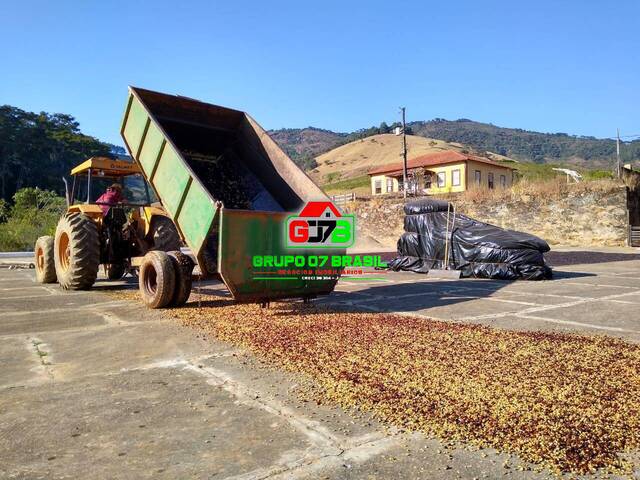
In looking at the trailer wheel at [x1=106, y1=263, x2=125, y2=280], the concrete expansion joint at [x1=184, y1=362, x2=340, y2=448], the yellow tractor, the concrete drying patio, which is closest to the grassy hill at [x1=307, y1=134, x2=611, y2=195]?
the trailer wheel at [x1=106, y1=263, x2=125, y2=280]

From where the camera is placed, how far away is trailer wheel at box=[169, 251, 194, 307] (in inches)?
256

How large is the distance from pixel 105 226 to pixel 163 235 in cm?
158

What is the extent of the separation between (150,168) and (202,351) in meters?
3.64

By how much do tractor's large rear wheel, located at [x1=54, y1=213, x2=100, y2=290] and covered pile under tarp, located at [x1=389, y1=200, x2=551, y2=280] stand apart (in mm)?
8250

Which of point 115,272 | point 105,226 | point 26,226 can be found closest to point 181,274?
point 105,226

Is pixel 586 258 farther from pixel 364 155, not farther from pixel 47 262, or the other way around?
pixel 364 155

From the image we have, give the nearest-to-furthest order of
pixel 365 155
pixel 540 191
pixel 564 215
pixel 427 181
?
pixel 564 215
pixel 540 191
pixel 427 181
pixel 365 155

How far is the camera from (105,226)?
8.79 m

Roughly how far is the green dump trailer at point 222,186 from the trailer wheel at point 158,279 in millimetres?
26

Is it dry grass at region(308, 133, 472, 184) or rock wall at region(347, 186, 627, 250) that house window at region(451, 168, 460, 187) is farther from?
dry grass at region(308, 133, 472, 184)

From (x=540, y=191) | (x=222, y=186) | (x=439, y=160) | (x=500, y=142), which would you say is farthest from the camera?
(x=500, y=142)

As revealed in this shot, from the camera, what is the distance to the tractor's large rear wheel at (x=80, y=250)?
798cm

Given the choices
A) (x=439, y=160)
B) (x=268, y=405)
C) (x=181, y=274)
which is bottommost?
(x=268, y=405)

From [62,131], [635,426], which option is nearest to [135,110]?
[635,426]
